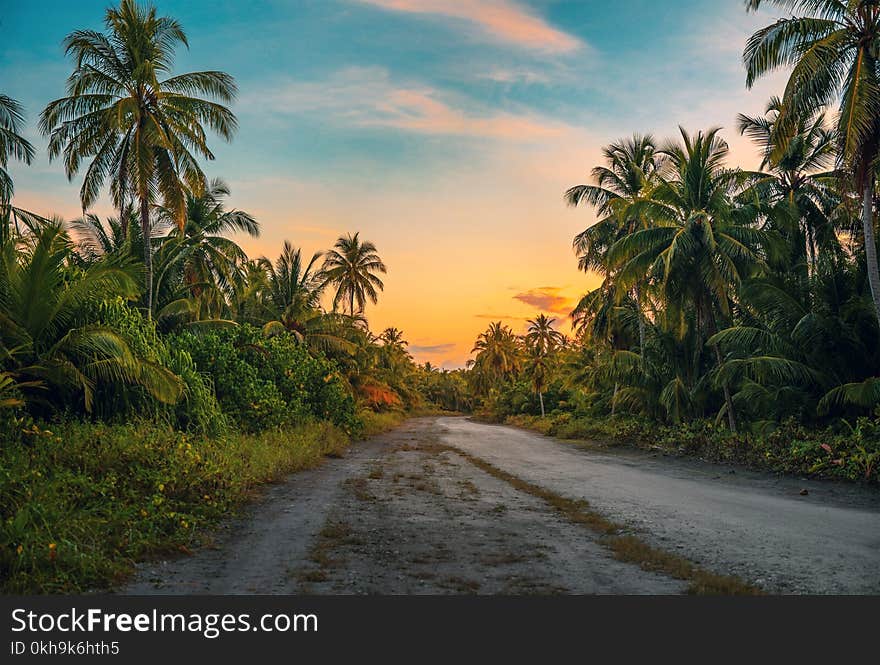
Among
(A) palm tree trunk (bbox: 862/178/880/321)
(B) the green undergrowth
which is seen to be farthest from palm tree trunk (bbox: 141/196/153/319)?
(A) palm tree trunk (bbox: 862/178/880/321)

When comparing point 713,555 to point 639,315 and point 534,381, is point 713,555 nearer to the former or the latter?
point 639,315

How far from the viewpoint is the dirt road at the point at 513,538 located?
5371mm

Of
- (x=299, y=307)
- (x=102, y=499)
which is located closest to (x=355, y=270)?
(x=299, y=307)

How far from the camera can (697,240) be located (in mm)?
20422

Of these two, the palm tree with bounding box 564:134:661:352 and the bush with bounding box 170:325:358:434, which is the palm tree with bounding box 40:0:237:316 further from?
the palm tree with bounding box 564:134:661:352

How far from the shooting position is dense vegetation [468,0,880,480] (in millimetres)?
13648

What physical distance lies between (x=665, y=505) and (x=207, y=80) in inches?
712

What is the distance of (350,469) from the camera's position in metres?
14.8

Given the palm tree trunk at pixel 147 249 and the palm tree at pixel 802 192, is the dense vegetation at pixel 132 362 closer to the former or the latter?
the palm tree trunk at pixel 147 249

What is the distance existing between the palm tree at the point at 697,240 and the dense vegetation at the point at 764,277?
0.16 ft

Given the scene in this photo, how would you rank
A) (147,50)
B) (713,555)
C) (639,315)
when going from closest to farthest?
1. (713,555)
2. (147,50)
3. (639,315)

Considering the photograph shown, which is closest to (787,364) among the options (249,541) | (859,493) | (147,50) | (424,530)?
(859,493)

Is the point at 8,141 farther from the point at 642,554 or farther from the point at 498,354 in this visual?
the point at 498,354

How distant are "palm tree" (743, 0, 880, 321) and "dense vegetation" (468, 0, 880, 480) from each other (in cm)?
3
